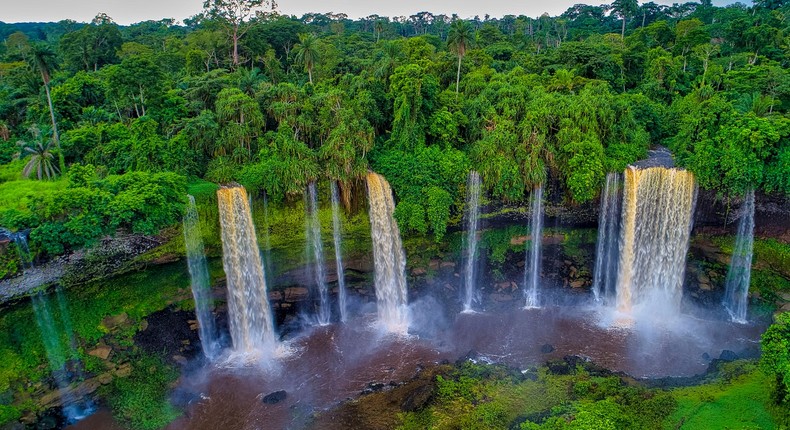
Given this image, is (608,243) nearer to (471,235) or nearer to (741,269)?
(741,269)

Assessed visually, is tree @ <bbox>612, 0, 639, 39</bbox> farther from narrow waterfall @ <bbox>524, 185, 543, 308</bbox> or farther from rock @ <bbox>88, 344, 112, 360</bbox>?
rock @ <bbox>88, 344, 112, 360</bbox>

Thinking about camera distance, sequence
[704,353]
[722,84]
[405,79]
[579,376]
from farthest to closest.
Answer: [722,84], [405,79], [704,353], [579,376]

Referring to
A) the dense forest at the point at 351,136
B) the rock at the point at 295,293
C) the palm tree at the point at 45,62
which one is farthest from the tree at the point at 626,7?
the palm tree at the point at 45,62

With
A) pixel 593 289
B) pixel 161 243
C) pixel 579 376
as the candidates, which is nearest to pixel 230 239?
pixel 161 243

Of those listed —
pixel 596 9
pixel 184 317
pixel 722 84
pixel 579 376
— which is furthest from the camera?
pixel 596 9

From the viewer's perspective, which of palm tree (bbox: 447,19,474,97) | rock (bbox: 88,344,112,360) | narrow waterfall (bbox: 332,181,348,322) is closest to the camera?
rock (bbox: 88,344,112,360)

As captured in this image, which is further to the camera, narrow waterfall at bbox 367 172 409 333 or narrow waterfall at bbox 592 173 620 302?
narrow waterfall at bbox 592 173 620 302

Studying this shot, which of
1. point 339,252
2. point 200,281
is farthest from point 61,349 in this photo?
point 339,252

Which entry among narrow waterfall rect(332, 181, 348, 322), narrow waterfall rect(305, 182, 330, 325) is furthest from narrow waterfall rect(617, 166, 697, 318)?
narrow waterfall rect(305, 182, 330, 325)

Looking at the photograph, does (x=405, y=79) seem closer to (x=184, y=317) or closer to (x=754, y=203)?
(x=184, y=317)
